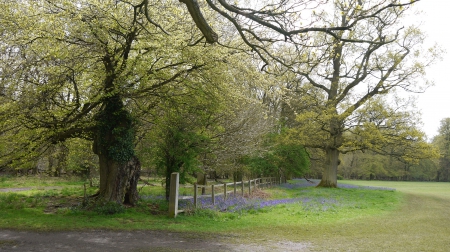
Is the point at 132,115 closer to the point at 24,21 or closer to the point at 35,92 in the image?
the point at 35,92

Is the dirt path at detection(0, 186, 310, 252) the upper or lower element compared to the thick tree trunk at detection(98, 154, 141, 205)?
lower

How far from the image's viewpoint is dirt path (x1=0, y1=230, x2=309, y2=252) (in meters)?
7.24

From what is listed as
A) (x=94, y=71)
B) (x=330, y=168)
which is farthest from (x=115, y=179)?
(x=330, y=168)

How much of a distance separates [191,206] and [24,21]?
793cm

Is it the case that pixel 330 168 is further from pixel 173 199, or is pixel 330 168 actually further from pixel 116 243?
pixel 116 243

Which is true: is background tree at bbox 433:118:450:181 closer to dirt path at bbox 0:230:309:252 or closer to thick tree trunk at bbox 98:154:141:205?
thick tree trunk at bbox 98:154:141:205

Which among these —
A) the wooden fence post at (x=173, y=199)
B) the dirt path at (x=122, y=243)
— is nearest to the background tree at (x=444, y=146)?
the wooden fence post at (x=173, y=199)

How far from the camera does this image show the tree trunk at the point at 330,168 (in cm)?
2838

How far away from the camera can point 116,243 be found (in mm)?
7801

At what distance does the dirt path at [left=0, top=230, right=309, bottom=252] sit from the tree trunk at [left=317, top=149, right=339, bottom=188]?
21605mm

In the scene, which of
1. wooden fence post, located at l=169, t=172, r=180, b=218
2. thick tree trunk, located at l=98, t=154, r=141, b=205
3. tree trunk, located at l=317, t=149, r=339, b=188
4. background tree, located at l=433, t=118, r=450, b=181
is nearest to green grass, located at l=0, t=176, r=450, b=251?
wooden fence post, located at l=169, t=172, r=180, b=218

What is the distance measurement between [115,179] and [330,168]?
21234 millimetres

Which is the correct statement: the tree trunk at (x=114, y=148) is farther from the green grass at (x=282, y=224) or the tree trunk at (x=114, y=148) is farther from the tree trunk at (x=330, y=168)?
the tree trunk at (x=330, y=168)

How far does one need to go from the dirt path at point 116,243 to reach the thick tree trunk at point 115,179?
340 centimetres
